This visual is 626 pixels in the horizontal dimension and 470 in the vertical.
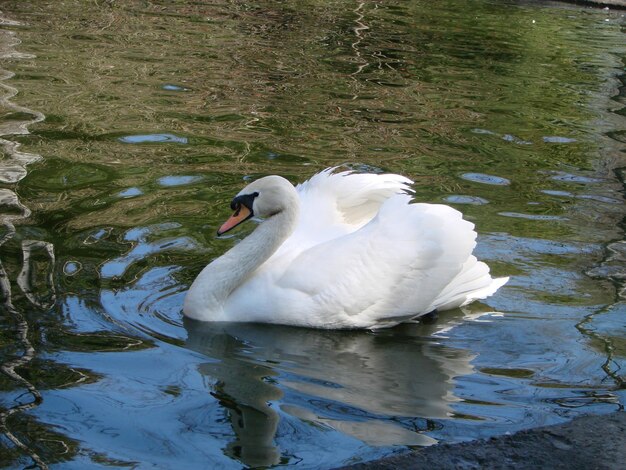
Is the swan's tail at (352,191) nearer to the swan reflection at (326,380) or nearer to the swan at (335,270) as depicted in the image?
the swan at (335,270)

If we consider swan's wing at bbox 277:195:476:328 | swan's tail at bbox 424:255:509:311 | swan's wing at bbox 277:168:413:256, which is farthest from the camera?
swan's wing at bbox 277:168:413:256

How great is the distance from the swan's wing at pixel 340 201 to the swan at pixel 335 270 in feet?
0.71

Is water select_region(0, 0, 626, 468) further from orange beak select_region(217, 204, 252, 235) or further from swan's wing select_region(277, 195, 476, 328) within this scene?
orange beak select_region(217, 204, 252, 235)

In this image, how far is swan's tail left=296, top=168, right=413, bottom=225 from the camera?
6.24m

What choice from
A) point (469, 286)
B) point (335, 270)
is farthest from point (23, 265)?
point (469, 286)

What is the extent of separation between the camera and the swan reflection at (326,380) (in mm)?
4508

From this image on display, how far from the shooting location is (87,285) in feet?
19.4

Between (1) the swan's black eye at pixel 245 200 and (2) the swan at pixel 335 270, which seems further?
(1) the swan's black eye at pixel 245 200

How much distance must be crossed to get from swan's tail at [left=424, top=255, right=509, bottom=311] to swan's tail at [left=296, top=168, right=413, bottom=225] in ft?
2.03

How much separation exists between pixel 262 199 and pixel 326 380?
3.86ft

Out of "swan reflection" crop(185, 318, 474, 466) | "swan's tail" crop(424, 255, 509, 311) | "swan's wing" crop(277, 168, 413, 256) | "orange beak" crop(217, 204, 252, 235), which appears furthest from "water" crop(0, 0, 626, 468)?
"swan's wing" crop(277, 168, 413, 256)

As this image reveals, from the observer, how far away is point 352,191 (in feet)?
20.5

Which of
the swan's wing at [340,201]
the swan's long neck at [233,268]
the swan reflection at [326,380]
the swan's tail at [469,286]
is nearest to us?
the swan reflection at [326,380]

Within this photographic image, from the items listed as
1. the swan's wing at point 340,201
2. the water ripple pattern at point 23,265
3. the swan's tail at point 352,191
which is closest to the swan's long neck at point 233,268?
the swan's wing at point 340,201
